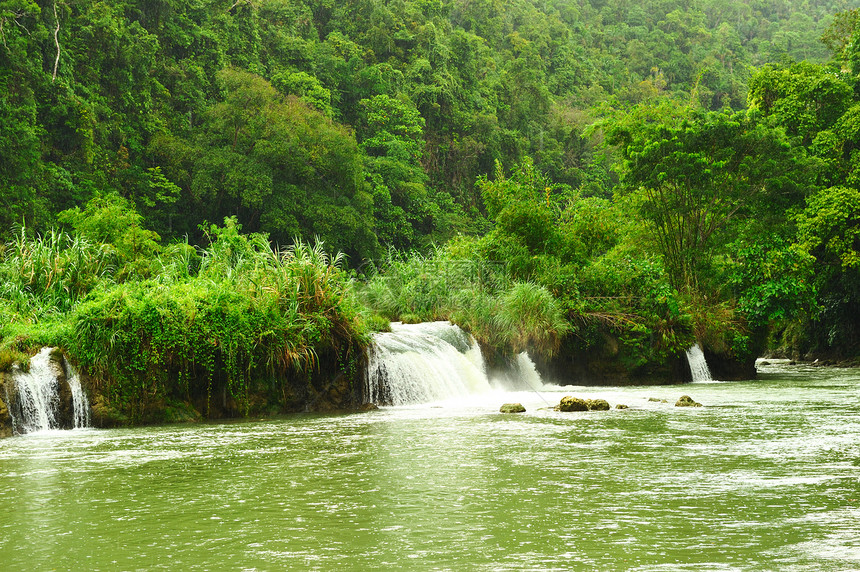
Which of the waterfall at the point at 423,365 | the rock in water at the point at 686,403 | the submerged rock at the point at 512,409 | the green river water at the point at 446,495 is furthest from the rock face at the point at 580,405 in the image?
the waterfall at the point at 423,365

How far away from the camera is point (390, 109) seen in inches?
2058

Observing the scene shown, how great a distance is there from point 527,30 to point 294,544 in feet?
243

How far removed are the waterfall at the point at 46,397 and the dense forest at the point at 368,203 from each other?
1.31ft

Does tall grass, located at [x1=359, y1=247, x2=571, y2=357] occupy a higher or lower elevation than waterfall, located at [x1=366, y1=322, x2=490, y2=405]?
higher

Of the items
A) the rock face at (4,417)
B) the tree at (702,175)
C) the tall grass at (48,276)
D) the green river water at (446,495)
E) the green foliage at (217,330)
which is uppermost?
the tree at (702,175)

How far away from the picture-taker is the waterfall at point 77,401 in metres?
14.3

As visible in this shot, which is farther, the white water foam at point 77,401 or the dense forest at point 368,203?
the dense forest at point 368,203

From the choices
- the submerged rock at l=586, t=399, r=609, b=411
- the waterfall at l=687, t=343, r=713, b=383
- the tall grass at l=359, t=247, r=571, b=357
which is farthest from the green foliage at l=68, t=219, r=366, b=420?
the waterfall at l=687, t=343, r=713, b=383

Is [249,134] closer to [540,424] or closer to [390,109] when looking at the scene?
[390,109]

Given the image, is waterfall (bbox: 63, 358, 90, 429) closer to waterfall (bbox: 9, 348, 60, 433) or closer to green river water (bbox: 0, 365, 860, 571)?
waterfall (bbox: 9, 348, 60, 433)

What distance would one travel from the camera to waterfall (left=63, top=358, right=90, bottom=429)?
14.3 meters

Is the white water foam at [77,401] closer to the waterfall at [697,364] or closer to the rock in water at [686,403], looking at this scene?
the rock in water at [686,403]

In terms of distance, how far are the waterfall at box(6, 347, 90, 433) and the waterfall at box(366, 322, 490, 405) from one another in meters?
5.17

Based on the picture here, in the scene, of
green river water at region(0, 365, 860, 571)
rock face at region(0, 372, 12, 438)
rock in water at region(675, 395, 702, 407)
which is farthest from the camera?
rock in water at region(675, 395, 702, 407)
